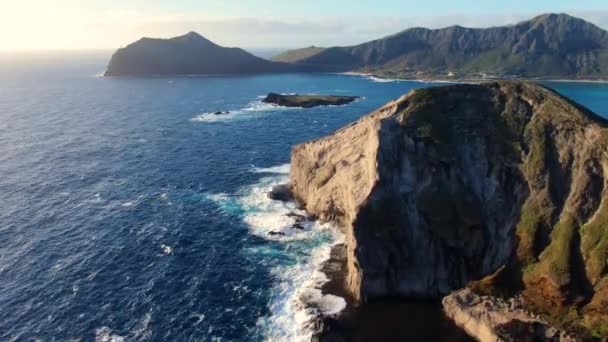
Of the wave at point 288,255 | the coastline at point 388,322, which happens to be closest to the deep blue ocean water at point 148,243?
the wave at point 288,255

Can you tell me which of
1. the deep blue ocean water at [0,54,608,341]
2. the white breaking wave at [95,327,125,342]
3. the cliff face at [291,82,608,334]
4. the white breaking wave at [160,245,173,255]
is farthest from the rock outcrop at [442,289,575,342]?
the white breaking wave at [160,245,173,255]

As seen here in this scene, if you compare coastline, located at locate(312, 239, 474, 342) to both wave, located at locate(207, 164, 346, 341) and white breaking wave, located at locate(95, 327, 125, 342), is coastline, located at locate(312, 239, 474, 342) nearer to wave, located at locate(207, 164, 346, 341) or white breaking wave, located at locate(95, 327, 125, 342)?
wave, located at locate(207, 164, 346, 341)

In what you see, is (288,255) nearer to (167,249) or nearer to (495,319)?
(167,249)

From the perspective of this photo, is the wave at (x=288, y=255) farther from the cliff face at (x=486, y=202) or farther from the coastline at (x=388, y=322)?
the cliff face at (x=486, y=202)

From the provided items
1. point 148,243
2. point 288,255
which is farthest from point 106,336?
point 288,255

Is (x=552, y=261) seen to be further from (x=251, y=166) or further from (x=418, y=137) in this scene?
(x=251, y=166)

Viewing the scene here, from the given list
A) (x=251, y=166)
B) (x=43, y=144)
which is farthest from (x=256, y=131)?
(x=43, y=144)
